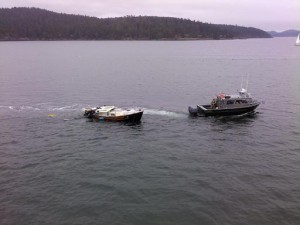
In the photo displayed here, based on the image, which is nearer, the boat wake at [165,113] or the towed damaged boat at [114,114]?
the towed damaged boat at [114,114]

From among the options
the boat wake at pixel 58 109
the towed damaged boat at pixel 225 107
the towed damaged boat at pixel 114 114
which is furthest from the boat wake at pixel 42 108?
the towed damaged boat at pixel 225 107

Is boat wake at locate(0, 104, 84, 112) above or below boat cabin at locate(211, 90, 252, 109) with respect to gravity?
below

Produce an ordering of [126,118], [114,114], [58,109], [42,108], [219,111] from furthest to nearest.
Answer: [42,108]
[58,109]
[219,111]
[114,114]
[126,118]

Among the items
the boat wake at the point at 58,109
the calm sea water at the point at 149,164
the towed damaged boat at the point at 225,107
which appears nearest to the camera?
the calm sea water at the point at 149,164

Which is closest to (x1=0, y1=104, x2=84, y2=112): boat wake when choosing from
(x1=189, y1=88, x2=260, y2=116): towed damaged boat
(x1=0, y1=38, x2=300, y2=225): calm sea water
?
(x1=0, y1=38, x2=300, y2=225): calm sea water

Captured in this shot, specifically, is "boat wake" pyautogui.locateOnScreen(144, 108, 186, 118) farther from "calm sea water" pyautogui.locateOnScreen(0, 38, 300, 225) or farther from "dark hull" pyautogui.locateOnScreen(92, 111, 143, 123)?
"dark hull" pyautogui.locateOnScreen(92, 111, 143, 123)

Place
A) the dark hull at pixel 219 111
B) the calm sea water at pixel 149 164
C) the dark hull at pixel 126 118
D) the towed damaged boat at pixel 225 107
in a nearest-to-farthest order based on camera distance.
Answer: the calm sea water at pixel 149 164, the dark hull at pixel 126 118, the dark hull at pixel 219 111, the towed damaged boat at pixel 225 107

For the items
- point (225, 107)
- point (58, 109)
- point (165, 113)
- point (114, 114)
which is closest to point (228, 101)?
point (225, 107)

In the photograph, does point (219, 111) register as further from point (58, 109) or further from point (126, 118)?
point (58, 109)

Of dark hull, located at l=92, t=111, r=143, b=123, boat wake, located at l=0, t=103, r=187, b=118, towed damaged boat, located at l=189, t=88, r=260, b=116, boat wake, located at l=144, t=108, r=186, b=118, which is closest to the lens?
dark hull, located at l=92, t=111, r=143, b=123

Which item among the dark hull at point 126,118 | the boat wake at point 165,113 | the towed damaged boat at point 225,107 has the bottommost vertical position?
the boat wake at point 165,113

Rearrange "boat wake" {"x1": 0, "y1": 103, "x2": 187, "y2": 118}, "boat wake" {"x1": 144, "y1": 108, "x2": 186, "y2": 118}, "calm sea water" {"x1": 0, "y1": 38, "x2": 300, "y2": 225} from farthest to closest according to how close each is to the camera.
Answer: "boat wake" {"x1": 0, "y1": 103, "x2": 187, "y2": 118}
"boat wake" {"x1": 144, "y1": 108, "x2": 186, "y2": 118}
"calm sea water" {"x1": 0, "y1": 38, "x2": 300, "y2": 225}

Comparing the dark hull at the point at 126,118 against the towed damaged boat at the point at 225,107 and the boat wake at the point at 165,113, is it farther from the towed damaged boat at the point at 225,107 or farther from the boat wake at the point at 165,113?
the towed damaged boat at the point at 225,107

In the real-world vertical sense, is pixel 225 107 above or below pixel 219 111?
above
